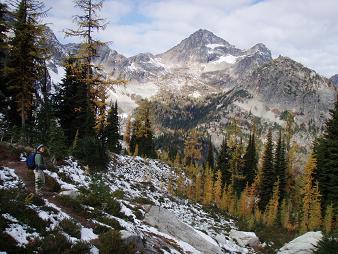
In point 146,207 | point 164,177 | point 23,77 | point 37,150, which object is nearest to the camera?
point 37,150

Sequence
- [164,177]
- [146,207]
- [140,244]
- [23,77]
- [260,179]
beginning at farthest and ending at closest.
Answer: [260,179] < [164,177] < [23,77] < [146,207] < [140,244]

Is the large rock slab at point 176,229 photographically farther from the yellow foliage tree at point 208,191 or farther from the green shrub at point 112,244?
the yellow foliage tree at point 208,191

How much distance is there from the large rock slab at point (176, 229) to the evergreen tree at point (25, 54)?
16.7 metres

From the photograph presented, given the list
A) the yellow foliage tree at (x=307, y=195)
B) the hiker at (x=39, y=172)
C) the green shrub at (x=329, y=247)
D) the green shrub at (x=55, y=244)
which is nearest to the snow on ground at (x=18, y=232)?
the green shrub at (x=55, y=244)

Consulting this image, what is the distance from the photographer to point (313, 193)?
5128 cm

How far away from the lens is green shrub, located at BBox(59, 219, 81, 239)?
12195 millimetres

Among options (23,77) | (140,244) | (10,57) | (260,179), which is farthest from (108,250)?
(260,179)

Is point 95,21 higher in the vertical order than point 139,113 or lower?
higher

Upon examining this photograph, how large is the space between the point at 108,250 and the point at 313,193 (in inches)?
1779

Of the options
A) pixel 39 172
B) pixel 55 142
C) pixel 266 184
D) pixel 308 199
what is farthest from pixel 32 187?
pixel 266 184

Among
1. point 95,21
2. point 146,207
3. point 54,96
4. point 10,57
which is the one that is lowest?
point 146,207

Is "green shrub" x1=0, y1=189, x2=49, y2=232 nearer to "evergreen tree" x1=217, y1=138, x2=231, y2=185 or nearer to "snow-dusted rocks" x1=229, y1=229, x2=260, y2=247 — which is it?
"snow-dusted rocks" x1=229, y1=229, x2=260, y2=247

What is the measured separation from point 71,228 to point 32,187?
204 inches

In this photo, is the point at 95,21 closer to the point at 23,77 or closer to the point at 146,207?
the point at 23,77
